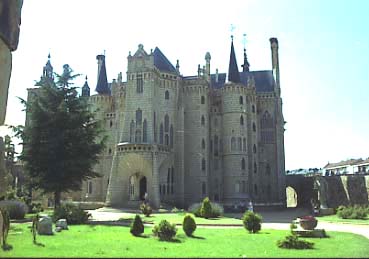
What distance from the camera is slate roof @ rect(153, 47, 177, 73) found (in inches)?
2206

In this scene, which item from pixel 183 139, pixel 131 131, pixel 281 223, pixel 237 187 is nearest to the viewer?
pixel 281 223

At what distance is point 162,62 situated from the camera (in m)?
57.2

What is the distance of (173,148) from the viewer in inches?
2124

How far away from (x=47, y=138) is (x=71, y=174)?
3374 millimetres

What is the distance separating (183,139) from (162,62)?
11406 millimetres

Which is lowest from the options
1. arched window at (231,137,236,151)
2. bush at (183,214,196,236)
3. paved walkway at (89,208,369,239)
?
paved walkway at (89,208,369,239)

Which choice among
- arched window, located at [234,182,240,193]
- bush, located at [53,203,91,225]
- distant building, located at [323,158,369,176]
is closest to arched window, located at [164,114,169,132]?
arched window, located at [234,182,240,193]

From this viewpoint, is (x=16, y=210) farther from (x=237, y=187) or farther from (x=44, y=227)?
(x=237, y=187)

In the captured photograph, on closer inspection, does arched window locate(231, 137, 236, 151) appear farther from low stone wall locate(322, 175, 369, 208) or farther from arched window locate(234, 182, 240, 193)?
low stone wall locate(322, 175, 369, 208)

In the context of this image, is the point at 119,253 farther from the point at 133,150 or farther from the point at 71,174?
the point at 133,150

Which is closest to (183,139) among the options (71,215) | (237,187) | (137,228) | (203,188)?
(203,188)

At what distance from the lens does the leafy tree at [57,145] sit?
31391mm

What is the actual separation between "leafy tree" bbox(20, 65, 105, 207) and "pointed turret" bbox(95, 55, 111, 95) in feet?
94.1

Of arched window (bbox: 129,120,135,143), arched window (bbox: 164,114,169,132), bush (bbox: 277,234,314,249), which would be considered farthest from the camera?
arched window (bbox: 164,114,169,132)
